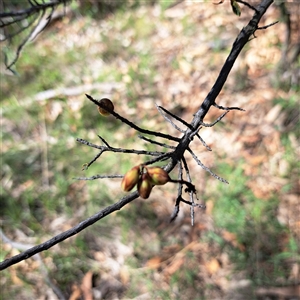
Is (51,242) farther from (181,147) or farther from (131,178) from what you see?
(181,147)

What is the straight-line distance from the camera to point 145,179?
0.70m

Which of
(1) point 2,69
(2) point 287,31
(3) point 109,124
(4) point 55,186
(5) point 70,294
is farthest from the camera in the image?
(1) point 2,69

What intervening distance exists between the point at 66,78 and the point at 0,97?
821 millimetres

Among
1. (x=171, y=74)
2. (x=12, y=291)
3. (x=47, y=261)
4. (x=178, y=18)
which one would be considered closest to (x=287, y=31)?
(x=171, y=74)

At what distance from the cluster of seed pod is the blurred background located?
6.53 ft

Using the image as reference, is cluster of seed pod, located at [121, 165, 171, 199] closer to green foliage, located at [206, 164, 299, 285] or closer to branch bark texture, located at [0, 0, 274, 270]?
A: branch bark texture, located at [0, 0, 274, 270]

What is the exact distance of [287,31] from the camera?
2.99m

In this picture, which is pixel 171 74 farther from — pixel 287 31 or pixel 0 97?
pixel 0 97

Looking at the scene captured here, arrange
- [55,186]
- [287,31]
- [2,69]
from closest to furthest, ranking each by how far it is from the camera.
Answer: [287,31] → [55,186] → [2,69]

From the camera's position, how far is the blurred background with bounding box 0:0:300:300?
8.36ft

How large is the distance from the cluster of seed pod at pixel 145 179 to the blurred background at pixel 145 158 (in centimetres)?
199

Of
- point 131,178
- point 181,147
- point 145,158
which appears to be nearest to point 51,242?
point 131,178

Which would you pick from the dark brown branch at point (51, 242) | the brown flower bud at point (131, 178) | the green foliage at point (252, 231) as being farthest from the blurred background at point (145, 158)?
the brown flower bud at point (131, 178)

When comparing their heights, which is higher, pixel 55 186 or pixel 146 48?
pixel 146 48
